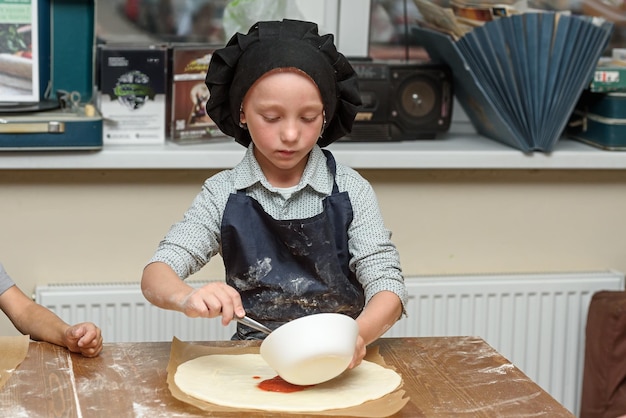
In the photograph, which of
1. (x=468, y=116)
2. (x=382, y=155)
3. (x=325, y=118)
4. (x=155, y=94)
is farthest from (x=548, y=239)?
(x=325, y=118)

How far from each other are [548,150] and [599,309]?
1.36 feet

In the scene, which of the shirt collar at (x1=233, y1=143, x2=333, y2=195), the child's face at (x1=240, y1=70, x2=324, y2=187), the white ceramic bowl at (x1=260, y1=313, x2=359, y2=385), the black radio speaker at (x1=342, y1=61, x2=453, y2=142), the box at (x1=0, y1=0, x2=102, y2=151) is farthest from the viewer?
the black radio speaker at (x1=342, y1=61, x2=453, y2=142)

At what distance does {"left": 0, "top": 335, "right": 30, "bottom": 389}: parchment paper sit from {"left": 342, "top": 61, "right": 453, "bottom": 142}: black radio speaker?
120 centimetres

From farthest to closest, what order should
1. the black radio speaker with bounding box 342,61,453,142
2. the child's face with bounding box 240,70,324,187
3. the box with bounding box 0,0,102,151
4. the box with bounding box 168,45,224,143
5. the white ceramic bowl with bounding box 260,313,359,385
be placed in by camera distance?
the black radio speaker with bounding box 342,61,453,142 < the box with bounding box 168,45,224,143 < the box with bounding box 0,0,102,151 < the child's face with bounding box 240,70,324,187 < the white ceramic bowl with bounding box 260,313,359,385

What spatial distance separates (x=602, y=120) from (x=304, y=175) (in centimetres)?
121

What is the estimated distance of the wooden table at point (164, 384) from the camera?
4.27 ft

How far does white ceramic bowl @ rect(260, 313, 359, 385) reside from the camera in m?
1.27

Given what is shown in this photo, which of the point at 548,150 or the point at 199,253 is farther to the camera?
the point at 548,150

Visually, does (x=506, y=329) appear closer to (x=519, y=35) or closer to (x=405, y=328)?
(x=405, y=328)

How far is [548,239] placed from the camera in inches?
106

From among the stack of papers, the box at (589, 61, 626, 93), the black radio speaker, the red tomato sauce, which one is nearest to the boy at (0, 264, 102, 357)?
the red tomato sauce

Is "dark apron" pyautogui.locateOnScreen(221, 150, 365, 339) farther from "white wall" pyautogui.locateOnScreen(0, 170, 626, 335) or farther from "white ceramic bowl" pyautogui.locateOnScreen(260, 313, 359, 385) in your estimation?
"white wall" pyautogui.locateOnScreen(0, 170, 626, 335)

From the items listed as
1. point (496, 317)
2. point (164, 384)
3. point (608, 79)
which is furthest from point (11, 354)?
point (608, 79)

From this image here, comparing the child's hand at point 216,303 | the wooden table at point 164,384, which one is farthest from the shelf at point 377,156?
the child's hand at point 216,303
